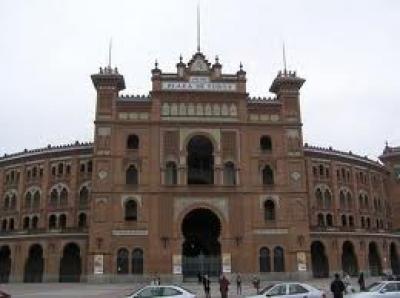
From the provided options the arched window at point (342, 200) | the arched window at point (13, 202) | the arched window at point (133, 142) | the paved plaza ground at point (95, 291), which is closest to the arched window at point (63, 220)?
the arched window at point (13, 202)

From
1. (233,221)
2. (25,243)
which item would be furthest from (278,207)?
(25,243)

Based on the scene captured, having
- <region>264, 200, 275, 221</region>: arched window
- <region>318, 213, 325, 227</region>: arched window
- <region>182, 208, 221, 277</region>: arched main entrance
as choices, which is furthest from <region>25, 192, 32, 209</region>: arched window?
<region>318, 213, 325, 227</region>: arched window

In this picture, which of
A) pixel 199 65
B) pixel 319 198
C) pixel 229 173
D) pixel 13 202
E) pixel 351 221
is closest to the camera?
pixel 229 173

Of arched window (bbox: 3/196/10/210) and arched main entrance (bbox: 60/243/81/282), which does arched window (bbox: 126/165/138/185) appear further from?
arched window (bbox: 3/196/10/210)

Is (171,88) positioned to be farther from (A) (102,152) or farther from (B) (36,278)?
(B) (36,278)

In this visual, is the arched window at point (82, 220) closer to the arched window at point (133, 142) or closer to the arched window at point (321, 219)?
the arched window at point (133, 142)

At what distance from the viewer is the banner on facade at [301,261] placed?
57781 millimetres

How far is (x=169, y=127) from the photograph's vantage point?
199ft

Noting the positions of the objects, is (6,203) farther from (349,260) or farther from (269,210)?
(349,260)

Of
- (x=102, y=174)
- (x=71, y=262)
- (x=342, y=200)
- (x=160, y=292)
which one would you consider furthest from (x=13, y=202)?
(x=160, y=292)

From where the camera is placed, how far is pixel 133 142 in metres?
61.0

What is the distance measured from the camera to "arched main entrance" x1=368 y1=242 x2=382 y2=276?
73.2 metres

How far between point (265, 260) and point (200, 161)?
13.0m

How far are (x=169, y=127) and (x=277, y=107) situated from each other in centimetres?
1137
